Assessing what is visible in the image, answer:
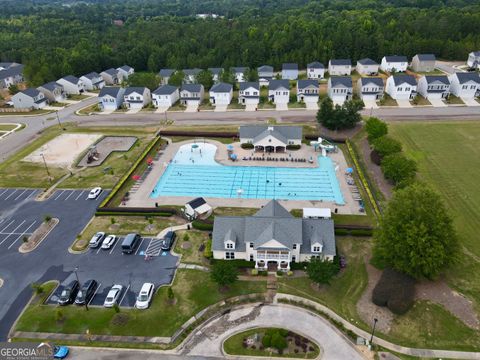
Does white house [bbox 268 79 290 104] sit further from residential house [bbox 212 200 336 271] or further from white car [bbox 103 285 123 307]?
white car [bbox 103 285 123 307]

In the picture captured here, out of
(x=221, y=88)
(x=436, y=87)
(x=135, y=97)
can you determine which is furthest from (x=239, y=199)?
(x=436, y=87)

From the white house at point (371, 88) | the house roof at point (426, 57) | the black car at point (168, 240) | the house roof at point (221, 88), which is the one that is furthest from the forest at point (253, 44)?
the black car at point (168, 240)

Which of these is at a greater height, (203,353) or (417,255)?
(417,255)

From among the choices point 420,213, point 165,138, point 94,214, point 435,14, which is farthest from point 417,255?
point 435,14

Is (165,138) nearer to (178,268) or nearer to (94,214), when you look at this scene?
(94,214)

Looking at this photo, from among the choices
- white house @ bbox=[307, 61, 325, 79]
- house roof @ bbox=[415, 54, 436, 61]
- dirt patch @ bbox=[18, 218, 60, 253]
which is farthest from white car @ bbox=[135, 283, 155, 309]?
house roof @ bbox=[415, 54, 436, 61]
